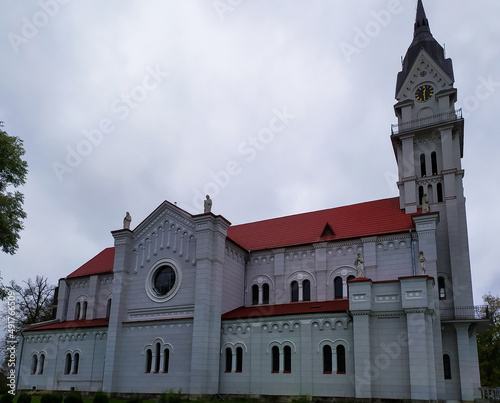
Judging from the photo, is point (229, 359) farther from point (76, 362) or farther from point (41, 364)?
point (41, 364)

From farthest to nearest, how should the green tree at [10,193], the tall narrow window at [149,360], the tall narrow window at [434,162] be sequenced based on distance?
1. the tall narrow window at [434,162]
2. the tall narrow window at [149,360]
3. the green tree at [10,193]

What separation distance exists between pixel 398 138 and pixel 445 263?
11447 millimetres

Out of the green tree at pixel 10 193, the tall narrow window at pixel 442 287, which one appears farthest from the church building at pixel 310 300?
the green tree at pixel 10 193

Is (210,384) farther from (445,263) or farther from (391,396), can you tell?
(445,263)

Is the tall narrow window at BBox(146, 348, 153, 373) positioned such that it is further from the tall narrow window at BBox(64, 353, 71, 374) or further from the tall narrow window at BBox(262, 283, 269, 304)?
the tall narrow window at BBox(262, 283, 269, 304)

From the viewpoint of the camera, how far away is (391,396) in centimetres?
2561

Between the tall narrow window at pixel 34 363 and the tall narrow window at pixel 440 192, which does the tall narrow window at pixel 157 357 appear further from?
the tall narrow window at pixel 440 192

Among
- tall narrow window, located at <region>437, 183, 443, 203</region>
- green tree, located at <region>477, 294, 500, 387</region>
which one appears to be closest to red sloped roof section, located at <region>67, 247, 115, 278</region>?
tall narrow window, located at <region>437, 183, 443, 203</region>

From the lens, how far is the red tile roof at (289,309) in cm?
3008

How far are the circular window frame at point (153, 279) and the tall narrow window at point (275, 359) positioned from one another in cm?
856

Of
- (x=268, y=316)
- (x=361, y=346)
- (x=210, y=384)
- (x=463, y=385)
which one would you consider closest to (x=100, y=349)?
(x=210, y=384)

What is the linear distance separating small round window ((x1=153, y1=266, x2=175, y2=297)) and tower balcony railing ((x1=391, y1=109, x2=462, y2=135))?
21839mm

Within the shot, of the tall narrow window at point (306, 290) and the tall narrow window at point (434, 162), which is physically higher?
the tall narrow window at point (434, 162)

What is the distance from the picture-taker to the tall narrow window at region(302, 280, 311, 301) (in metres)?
34.9
